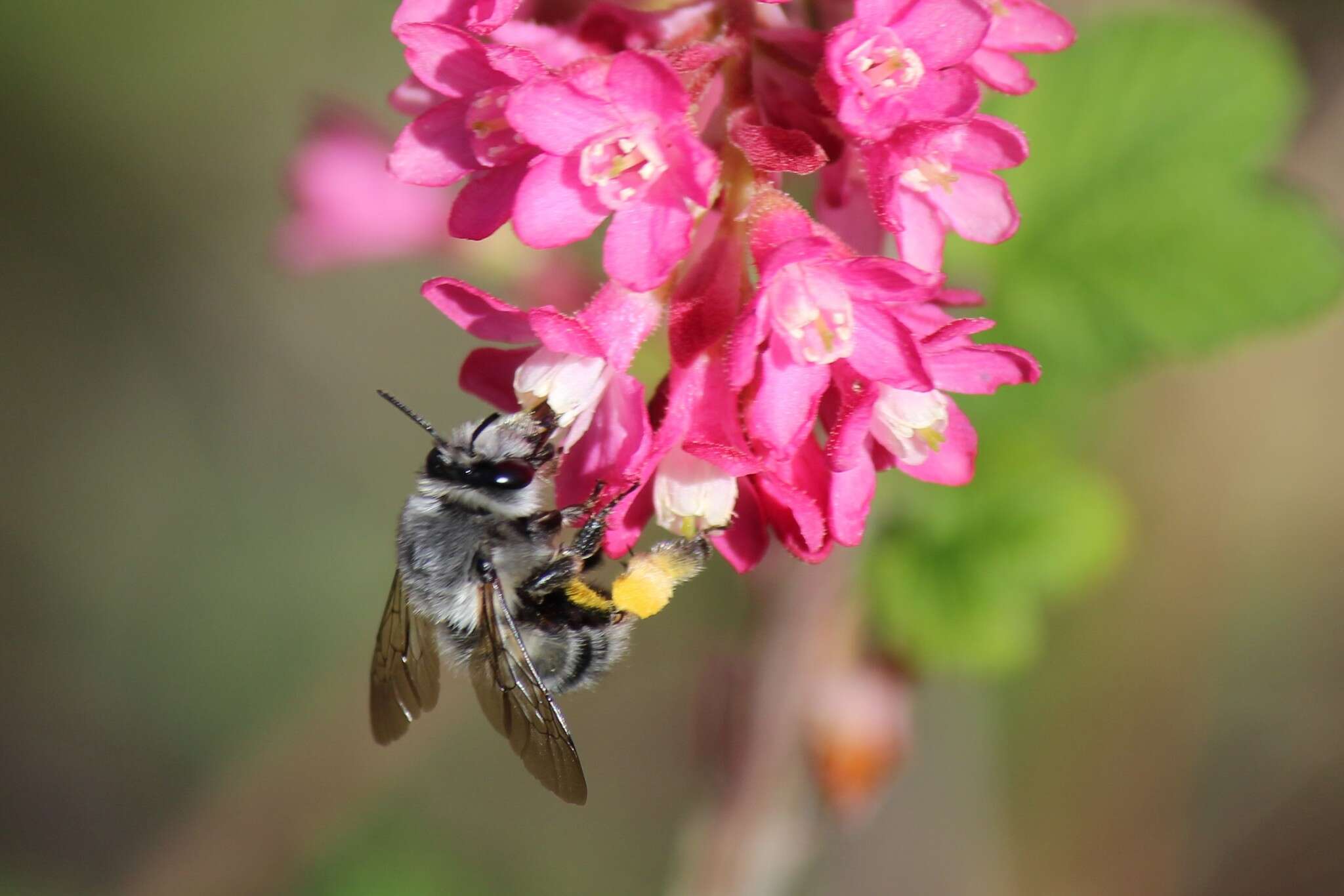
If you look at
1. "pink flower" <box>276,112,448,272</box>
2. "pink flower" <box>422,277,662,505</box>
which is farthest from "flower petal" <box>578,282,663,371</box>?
"pink flower" <box>276,112,448,272</box>

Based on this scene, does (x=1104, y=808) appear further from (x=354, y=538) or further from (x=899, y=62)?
(x=899, y=62)

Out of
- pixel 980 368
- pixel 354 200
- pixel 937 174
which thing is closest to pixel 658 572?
pixel 980 368

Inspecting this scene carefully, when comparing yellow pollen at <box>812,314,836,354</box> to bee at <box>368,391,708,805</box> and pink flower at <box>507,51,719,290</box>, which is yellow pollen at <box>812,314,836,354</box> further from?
bee at <box>368,391,708,805</box>

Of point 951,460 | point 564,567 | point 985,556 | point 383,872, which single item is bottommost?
point 383,872

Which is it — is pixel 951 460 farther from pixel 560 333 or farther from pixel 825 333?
pixel 560 333

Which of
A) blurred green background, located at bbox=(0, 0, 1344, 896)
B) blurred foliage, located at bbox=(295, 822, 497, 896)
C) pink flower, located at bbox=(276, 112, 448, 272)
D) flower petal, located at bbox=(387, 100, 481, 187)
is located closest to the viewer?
flower petal, located at bbox=(387, 100, 481, 187)

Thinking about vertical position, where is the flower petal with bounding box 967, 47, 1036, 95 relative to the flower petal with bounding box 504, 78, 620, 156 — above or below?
below

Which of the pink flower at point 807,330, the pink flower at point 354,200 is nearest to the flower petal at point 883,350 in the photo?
the pink flower at point 807,330
